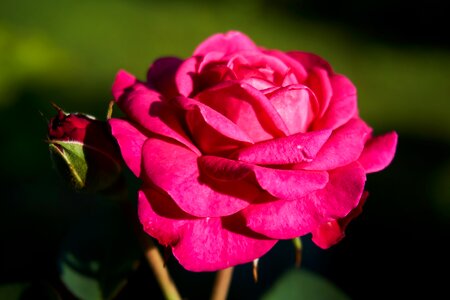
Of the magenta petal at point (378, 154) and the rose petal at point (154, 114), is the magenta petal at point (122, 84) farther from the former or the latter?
the magenta petal at point (378, 154)

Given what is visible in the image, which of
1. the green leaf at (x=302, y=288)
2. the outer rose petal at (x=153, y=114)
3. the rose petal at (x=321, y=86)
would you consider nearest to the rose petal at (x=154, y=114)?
the outer rose petal at (x=153, y=114)

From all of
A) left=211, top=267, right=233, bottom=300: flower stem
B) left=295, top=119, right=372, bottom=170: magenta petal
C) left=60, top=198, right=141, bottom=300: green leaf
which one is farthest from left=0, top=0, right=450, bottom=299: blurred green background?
left=295, top=119, right=372, bottom=170: magenta petal

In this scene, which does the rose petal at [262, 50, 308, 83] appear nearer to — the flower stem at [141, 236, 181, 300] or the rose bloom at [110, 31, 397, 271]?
the rose bloom at [110, 31, 397, 271]

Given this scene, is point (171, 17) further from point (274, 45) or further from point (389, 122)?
point (389, 122)

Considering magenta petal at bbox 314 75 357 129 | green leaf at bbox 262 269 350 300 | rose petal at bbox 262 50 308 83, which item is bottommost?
green leaf at bbox 262 269 350 300

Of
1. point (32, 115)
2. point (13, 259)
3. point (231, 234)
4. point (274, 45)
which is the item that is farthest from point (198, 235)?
point (274, 45)

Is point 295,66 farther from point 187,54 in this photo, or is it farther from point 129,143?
point 187,54
